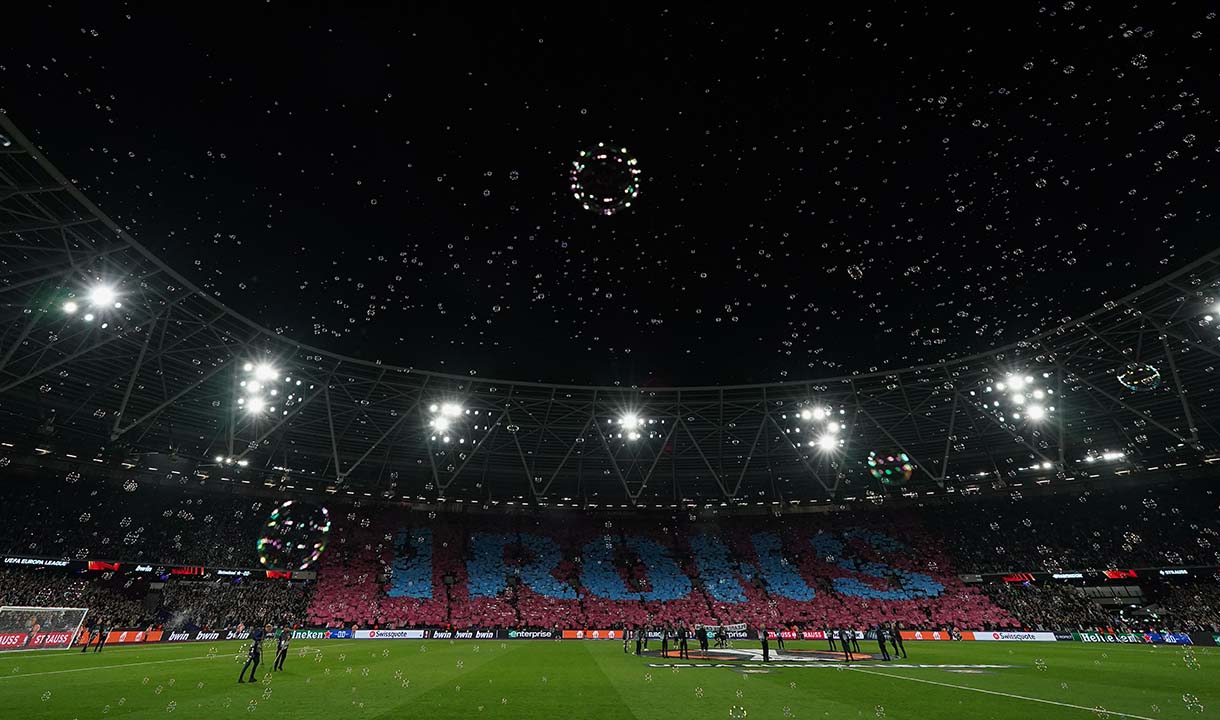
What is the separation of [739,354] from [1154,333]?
72.0ft

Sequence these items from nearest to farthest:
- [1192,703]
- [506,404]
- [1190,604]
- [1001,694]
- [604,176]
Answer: [1192,703]
[1001,694]
[604,176]
[506,404]
[1190,604]

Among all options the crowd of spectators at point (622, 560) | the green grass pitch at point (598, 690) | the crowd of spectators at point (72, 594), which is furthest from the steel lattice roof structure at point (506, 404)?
the green grass pitch at point (598, 690)

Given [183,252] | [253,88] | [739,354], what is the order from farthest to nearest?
[739,354], [183,252], [253,88]

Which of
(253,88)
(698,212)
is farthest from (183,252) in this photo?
(698,212)

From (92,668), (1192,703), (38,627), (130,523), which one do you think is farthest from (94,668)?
(1192,703)

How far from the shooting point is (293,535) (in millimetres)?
47094

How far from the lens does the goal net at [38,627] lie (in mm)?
26953

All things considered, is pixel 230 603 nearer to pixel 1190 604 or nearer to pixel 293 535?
pixel 293 535

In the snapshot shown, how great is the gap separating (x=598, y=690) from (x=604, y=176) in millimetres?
14092

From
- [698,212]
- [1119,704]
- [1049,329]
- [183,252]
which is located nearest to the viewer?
[1119,704]

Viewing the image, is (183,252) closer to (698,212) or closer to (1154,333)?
(698,212)

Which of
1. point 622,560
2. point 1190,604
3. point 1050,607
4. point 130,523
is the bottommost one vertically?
point 1050,607

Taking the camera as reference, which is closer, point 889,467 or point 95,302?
point 95,302

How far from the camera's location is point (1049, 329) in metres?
29.2
